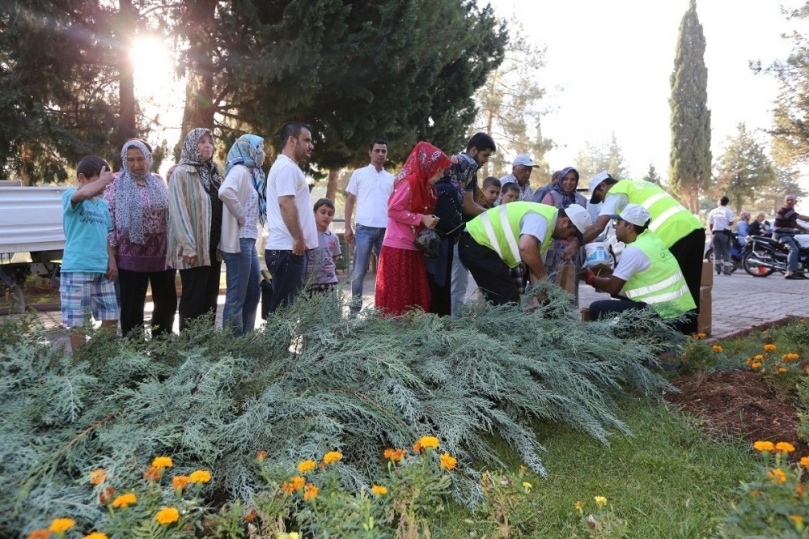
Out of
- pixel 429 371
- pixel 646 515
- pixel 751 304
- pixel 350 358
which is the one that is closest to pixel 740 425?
pixel 646 515

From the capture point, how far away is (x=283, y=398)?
8.95ft

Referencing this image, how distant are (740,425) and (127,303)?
12.7ft

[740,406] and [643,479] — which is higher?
[740,406]

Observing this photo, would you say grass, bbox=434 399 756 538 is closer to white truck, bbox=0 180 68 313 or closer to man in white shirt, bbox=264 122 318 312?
man in white shirt, bbox=264 122 318 312

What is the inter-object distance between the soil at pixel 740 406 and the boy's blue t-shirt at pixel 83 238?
12.6ft

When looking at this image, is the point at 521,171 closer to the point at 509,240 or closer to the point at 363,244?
the point at 363,244

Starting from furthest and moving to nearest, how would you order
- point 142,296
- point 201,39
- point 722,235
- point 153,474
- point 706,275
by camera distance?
point 722,235 < point 201,39 < point 706,275 < point 142,296 < point 153,474

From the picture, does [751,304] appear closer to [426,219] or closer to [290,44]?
[426,219]

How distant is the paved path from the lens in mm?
7293

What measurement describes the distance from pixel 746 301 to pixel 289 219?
7606 mm

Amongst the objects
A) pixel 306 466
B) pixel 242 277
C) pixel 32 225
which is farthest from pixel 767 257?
pixel 306 466

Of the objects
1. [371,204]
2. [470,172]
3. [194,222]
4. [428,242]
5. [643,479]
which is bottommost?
[643,479]

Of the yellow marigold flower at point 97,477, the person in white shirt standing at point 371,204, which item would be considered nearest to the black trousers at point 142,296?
the person in white shirt standing at point 371,204

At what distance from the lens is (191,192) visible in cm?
475
